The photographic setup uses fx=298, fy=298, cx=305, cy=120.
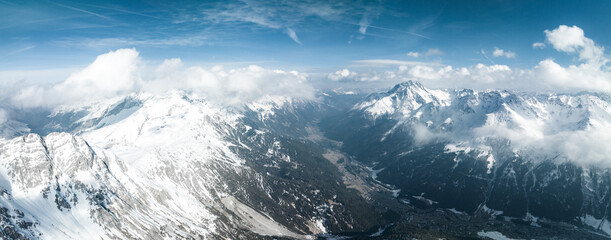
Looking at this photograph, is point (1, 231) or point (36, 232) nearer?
point (1, 231)

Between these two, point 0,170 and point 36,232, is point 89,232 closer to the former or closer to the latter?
point 36,232

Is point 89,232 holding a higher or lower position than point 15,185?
lower

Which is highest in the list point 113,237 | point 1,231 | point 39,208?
point 1,231

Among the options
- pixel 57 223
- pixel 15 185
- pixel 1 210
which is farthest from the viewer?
pixel 15 185

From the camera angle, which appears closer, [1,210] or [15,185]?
[1,210]

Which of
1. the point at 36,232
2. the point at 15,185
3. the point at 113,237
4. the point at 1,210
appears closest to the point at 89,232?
the point at 113,237

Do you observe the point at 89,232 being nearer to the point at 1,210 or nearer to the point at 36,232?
the point at 36,232

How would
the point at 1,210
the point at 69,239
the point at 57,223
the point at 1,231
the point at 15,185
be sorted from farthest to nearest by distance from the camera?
the point at 15,185 < the point at 57,223 < the point at 69,239 < the point at 1,210 < the point at 1,231

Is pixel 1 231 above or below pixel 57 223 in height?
above

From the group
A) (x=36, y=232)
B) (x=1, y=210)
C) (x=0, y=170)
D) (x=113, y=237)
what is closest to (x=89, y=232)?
(x=113, y=237)
